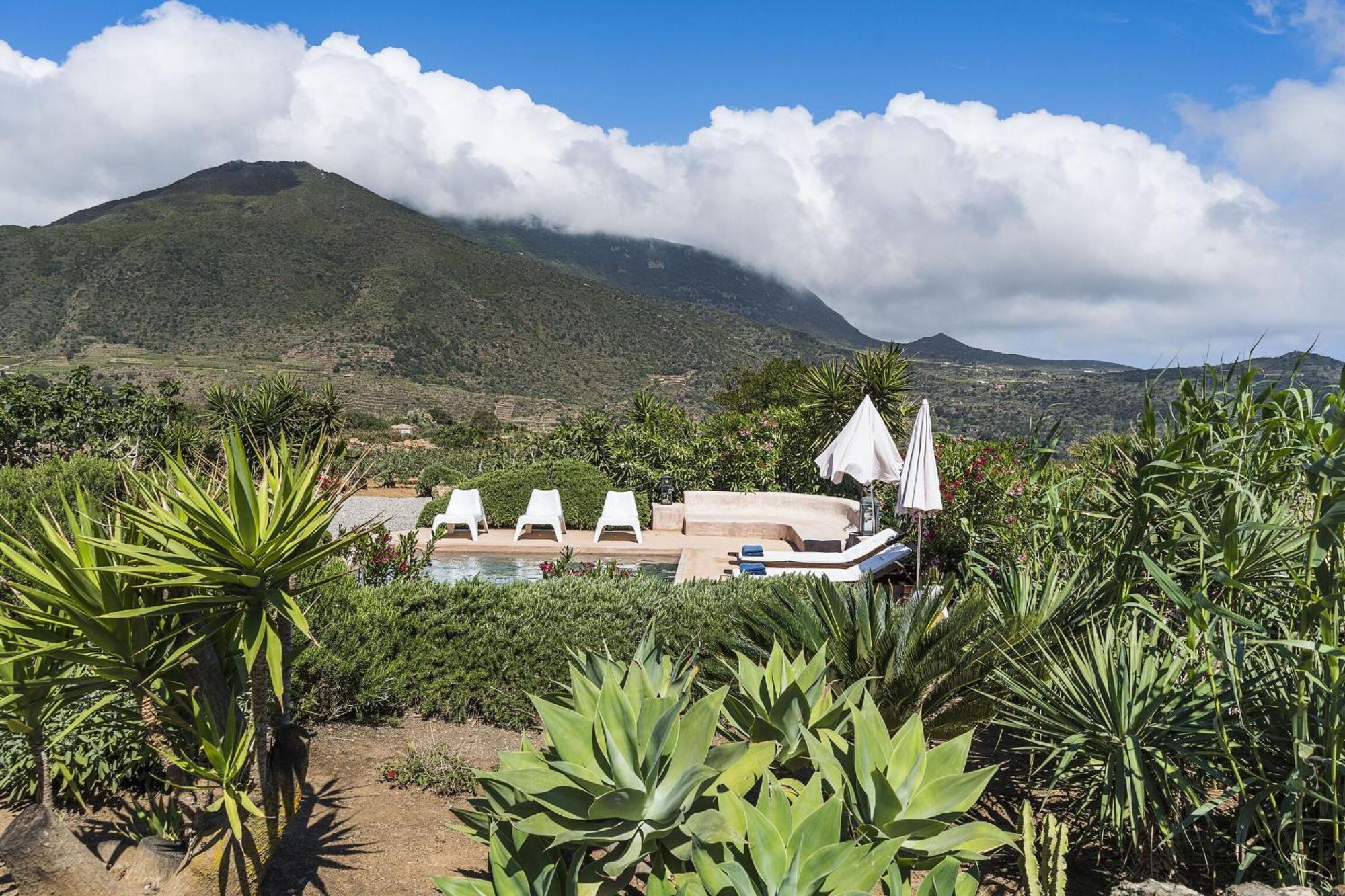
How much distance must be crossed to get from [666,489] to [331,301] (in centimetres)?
4994

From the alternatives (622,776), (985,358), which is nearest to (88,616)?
(622,776)

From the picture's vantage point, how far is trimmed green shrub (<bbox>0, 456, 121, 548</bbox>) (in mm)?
7730

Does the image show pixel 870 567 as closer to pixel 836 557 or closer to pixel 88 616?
pixel 836 557

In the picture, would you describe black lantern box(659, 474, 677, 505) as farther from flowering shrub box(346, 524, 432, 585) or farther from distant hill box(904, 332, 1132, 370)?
distant hill box(904, 332, 1132, 370)

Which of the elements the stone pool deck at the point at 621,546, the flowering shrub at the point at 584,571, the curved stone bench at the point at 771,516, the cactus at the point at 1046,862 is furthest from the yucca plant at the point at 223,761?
the curved stone bench at the point at 771,516

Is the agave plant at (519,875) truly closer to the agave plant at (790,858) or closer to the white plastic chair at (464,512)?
the agave plant at (790,858)

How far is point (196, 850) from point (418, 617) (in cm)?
211

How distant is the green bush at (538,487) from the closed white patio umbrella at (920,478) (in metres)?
7.07

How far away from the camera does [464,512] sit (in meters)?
12.2

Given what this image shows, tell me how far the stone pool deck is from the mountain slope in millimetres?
40691

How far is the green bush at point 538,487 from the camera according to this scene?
1370cm

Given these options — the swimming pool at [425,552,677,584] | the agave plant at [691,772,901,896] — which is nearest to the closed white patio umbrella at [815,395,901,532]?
the swimming pool at [425,552,677,584]

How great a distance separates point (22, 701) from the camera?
2.76 m

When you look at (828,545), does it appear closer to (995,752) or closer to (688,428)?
(688,428)
